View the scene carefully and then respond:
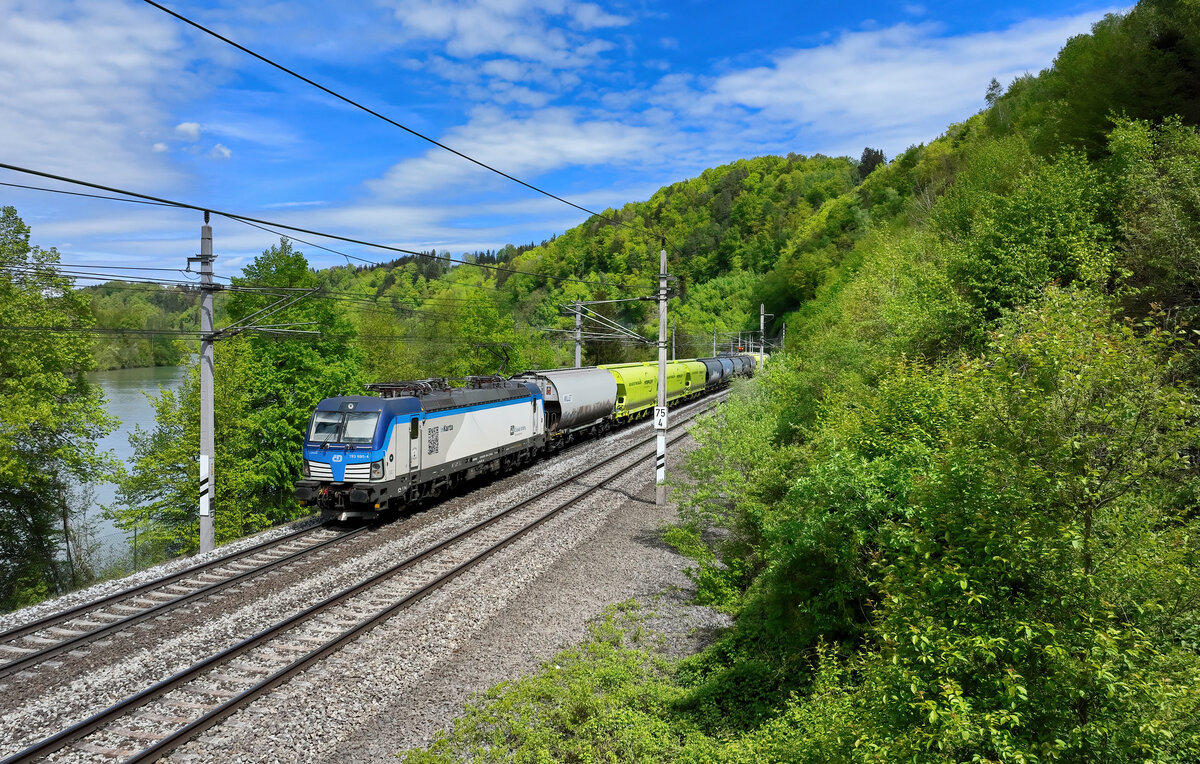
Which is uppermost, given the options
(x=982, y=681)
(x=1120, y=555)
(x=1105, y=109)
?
(x=1105, y=109)

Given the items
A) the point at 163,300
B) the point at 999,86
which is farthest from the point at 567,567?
the point at 163,300

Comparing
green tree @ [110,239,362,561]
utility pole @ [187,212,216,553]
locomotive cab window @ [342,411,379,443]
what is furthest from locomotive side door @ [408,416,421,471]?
green tree @ [110,239,362,561]

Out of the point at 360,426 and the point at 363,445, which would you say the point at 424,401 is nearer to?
the point at 360,426

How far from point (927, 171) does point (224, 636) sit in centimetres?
5469

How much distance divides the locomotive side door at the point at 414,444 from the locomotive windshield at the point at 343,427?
1199 millimetres

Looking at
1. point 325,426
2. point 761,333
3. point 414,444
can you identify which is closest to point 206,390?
point 325,426

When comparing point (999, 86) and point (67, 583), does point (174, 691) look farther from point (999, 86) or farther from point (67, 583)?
point (999, 86)

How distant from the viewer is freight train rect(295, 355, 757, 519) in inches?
682

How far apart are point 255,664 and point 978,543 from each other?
10.1m

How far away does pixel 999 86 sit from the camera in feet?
189

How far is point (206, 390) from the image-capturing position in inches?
658

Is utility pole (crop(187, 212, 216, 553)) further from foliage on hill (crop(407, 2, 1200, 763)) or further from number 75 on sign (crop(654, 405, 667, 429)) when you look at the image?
number 75 on sign (crop(654, 405, 667, 429))

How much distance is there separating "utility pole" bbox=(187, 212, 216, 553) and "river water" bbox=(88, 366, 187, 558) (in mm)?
12418

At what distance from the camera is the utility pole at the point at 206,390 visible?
644 inches
